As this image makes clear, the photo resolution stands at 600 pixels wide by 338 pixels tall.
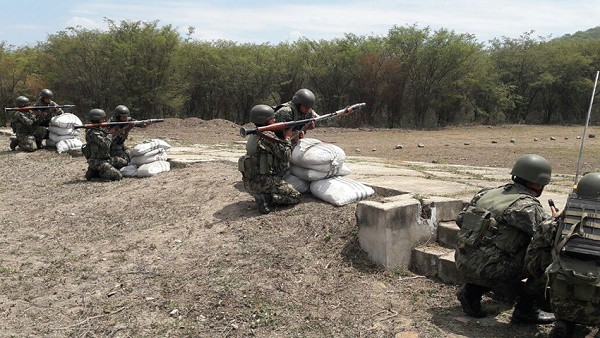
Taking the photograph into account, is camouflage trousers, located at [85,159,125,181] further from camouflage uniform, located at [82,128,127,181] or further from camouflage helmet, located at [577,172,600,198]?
camouflage helmet, located at [577,172,600,198]

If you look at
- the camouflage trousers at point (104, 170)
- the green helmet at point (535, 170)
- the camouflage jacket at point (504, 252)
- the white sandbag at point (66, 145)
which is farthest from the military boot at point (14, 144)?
the green helmet at point (535, 170)

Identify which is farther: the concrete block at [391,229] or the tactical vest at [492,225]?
the concrete block at [391,229]

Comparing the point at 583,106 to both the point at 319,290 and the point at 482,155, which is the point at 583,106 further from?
the point at 319,290

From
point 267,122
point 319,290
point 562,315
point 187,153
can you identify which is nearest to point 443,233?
point 319,290

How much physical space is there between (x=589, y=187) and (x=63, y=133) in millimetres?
12225

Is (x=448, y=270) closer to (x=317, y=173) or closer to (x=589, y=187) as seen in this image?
(x=589, y=187)

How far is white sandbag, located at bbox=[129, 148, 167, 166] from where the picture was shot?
32.4ft

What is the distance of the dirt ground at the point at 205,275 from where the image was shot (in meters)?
4.35

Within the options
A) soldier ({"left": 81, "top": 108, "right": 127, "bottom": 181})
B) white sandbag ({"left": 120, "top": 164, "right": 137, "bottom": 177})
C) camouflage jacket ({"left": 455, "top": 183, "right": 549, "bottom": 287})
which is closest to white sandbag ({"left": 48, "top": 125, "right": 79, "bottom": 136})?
soldier ({"left": 81, "top": 108, "right": 127, "bottom": 181})

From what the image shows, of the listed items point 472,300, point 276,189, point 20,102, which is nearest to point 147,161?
point 276,189

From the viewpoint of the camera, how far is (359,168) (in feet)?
28.7

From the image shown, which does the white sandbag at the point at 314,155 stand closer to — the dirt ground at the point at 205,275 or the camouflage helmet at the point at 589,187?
the dirt ground at the point at 205,275

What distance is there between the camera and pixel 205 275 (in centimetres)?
514

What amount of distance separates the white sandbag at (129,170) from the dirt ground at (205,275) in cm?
131
